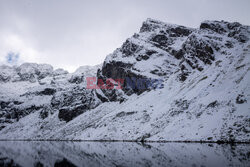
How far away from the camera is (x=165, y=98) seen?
75375mm

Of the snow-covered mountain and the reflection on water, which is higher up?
the snow-covered mountain

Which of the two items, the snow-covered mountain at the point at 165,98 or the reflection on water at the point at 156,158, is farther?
the snow-covered mountain at the point at 165,98

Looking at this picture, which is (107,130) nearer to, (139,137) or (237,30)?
(139,137)

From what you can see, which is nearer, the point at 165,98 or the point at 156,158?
the point at 156,158

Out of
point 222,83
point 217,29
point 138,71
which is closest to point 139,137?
point 222,83

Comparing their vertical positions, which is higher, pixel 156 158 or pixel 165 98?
pixel 165 98

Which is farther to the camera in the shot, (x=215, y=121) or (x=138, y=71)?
(x=138, y=71)

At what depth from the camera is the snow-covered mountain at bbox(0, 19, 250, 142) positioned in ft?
139

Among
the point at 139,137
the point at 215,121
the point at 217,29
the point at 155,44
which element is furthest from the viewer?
the point at 155,44

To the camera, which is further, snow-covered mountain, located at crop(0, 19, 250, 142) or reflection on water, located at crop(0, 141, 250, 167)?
snow-covered mountain, located at crop(0, 19, 250, 142)

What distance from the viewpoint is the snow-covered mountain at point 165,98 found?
4244 centimetres

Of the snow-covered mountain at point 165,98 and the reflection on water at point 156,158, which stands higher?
the snow-covered mountain at point 165,98

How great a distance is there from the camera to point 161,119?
5734 centimetres

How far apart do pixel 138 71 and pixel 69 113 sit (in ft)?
184
